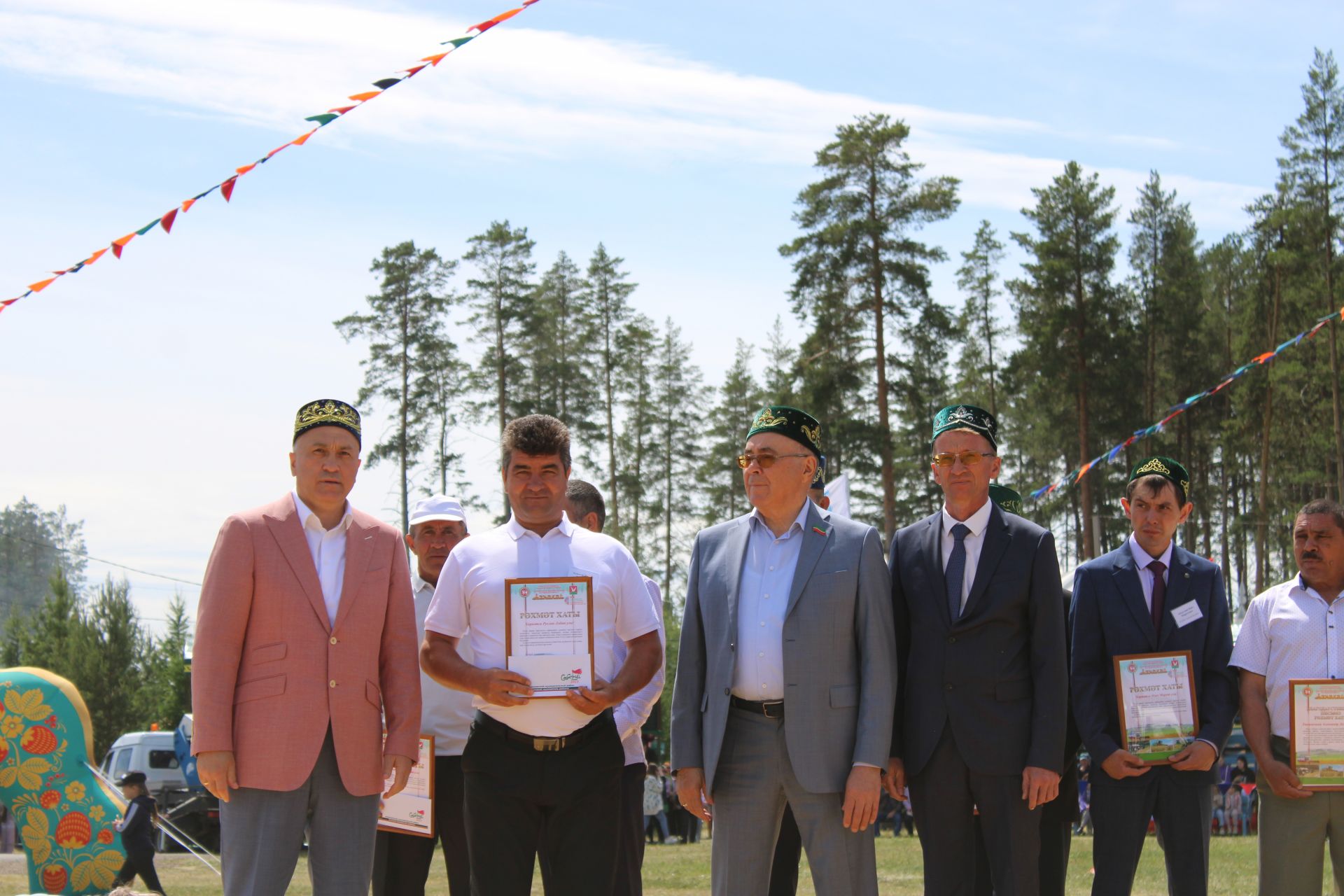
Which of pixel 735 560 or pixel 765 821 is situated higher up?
pixel 735 560

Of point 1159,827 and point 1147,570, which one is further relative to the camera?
point 1147,570

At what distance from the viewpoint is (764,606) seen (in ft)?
16.7

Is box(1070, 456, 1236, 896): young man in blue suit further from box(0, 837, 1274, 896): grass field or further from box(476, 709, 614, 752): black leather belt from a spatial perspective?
box(0, 837, 1274, 896): grass field

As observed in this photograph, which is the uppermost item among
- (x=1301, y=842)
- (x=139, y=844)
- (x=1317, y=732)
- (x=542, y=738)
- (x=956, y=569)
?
(x=956, y=569)

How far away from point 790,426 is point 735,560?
584mm

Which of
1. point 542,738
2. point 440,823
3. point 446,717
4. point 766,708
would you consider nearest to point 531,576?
point 542,738

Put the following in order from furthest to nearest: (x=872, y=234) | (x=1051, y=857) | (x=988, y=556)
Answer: (x=872, y=234) → (x=1051, y=857) → (x=988, y=556)

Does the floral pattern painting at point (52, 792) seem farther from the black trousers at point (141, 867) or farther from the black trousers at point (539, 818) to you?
the black trousers at point (539, 818)

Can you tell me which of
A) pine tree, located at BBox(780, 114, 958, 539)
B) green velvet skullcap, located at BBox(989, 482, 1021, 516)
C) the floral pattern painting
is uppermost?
pine tree, located at BBox(780, 114, 958, 539)

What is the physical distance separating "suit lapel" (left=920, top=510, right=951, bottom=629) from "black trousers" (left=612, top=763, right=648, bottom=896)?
159cm

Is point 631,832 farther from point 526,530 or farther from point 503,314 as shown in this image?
point 503,314

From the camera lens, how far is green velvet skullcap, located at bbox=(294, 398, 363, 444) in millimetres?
5180

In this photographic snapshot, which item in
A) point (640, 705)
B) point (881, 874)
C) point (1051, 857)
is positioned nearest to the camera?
point (640, 705)

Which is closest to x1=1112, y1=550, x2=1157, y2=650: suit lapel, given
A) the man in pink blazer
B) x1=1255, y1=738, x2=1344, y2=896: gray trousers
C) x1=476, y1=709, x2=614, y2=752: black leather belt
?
x1=1255, y1=738, x2=1344, y2=896: gray trousers
